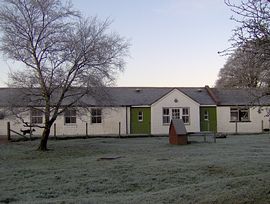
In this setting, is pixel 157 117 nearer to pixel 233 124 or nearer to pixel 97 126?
pixel 97 126

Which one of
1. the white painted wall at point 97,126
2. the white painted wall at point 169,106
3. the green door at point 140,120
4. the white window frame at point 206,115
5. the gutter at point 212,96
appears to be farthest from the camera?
the gutter at point 212,96

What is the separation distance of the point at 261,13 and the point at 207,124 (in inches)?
1440

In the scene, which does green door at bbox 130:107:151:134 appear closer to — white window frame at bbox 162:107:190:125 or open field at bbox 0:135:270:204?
white window frame at bbox 162:107:190:125

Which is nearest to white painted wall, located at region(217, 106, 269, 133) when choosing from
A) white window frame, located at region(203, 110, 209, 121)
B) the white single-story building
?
the white single-story building

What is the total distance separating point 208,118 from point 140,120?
284 inches

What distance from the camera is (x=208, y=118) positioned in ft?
144

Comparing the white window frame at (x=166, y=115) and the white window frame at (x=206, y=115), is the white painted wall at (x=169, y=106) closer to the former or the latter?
the white window frame at (x=166, y=115)

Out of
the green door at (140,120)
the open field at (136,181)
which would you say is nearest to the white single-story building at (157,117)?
the green door at (140,120)

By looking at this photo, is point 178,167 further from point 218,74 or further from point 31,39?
point 218,74

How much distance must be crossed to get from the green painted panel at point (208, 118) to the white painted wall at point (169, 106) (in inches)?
49.2

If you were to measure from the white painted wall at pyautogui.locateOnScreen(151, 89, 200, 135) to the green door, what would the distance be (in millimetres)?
448

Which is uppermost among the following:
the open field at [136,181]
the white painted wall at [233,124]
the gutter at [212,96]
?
the gutter at [212,96]

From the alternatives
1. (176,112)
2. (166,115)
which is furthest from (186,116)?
(166,115)

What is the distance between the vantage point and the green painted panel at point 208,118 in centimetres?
4359
